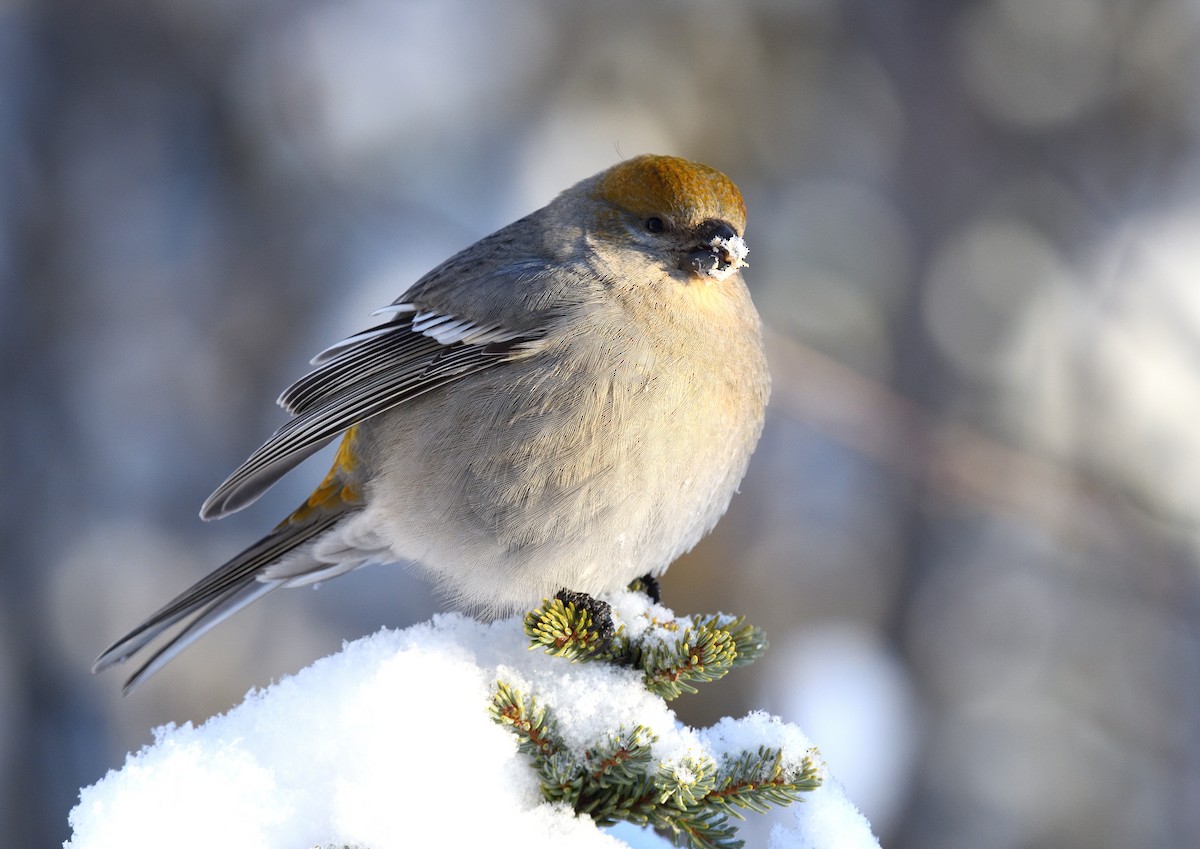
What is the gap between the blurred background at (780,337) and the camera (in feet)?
19.7

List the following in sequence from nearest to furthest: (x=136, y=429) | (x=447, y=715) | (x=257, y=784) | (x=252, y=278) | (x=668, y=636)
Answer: (x=257, y=784) < (x=447, y=715) < (x=668, y=636) < (x=136, y=429) < (x=252, y=278)

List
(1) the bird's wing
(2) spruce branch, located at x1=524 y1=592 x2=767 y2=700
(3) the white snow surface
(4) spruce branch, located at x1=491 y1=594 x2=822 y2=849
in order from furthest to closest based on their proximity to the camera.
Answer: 1. (1) the bird's wing
2. (2) spruce branch, located at x1=524 y1=592 x2=767 y2=700
3. (4) spruce branch, located at x1=491 y1=594 x2=822 y2=849
4. (3) the white snow surface

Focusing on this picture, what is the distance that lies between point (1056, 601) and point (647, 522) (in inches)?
212


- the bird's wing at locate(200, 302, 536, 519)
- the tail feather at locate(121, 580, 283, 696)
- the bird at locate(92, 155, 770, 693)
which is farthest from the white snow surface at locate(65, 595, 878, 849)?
the tail feather at locate(121, 580, 283, 696)

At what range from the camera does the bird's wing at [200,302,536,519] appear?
9.40ft

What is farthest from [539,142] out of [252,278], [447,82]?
[252,278]

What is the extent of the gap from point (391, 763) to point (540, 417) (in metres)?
1.12

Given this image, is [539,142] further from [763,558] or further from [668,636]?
[668,636]

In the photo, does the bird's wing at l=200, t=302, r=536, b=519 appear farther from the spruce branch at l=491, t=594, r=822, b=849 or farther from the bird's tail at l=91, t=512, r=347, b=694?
the spruce branch at l=491, t=594, r=822, b=849

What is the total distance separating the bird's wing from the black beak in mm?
506

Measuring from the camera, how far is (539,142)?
265 inches

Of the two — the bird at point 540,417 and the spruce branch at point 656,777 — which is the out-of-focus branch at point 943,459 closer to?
the bird at point 540,417

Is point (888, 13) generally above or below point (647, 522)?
above

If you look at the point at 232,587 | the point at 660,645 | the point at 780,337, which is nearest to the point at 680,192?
the point at 660,645
